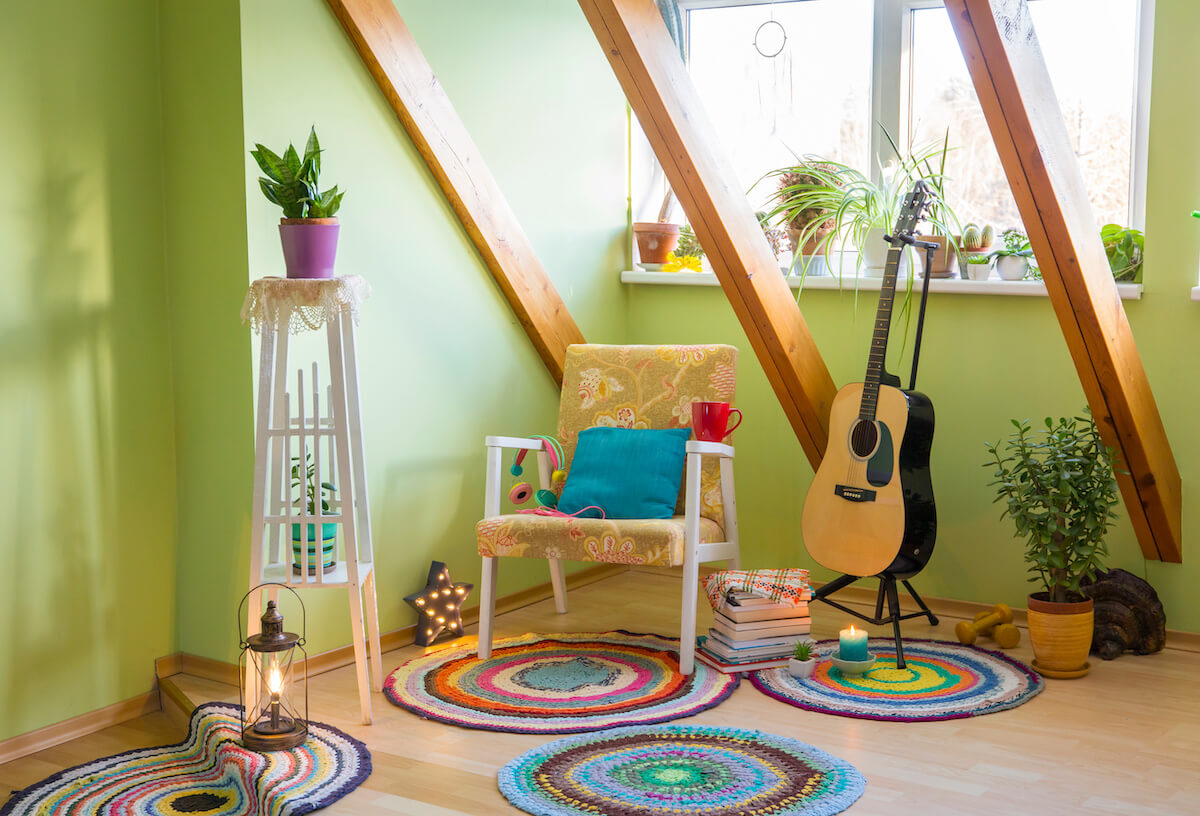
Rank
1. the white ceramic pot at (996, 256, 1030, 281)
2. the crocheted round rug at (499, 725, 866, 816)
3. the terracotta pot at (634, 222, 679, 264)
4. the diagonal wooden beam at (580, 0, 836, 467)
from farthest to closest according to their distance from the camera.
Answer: the terracotta pot at (634, 222, 679, 264), the white ceramic pot at (996, 256, 1030, 281), the diagonal wooden beam at (580, 0, 836, 467), the crocheted round rug at (499, 725, 866, 816)

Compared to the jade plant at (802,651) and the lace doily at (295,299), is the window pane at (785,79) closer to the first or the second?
the jade plant at (802,651)

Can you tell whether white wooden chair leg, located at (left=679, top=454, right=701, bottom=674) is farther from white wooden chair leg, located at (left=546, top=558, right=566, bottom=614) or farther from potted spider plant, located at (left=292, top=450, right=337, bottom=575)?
potted spider plant, located at (left=292, top=450, right=337, bottom=575)

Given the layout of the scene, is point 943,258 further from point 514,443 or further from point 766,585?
point 514,443

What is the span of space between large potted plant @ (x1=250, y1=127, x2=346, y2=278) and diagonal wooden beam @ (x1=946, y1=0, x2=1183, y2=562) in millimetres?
1421

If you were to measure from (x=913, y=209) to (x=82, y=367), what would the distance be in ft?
7.06

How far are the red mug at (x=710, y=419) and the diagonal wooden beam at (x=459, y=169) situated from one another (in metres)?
0.72

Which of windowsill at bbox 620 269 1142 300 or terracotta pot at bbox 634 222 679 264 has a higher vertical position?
terracotta pot at bbox 634 222 679 264

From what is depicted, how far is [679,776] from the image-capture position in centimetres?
235

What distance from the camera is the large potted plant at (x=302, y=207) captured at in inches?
102

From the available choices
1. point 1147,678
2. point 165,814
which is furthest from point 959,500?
point 165,814

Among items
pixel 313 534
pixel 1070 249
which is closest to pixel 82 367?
pixel 313 534

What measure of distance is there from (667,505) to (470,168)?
1132 mm

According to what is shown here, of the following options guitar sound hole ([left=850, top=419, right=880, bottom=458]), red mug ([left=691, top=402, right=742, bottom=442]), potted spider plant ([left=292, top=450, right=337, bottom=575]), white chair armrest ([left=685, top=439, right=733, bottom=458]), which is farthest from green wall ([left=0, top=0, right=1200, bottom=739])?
white chair armrest ([left=685, top=439, right=733, bottom=458])

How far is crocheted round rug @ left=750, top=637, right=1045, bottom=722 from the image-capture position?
2.72 m
